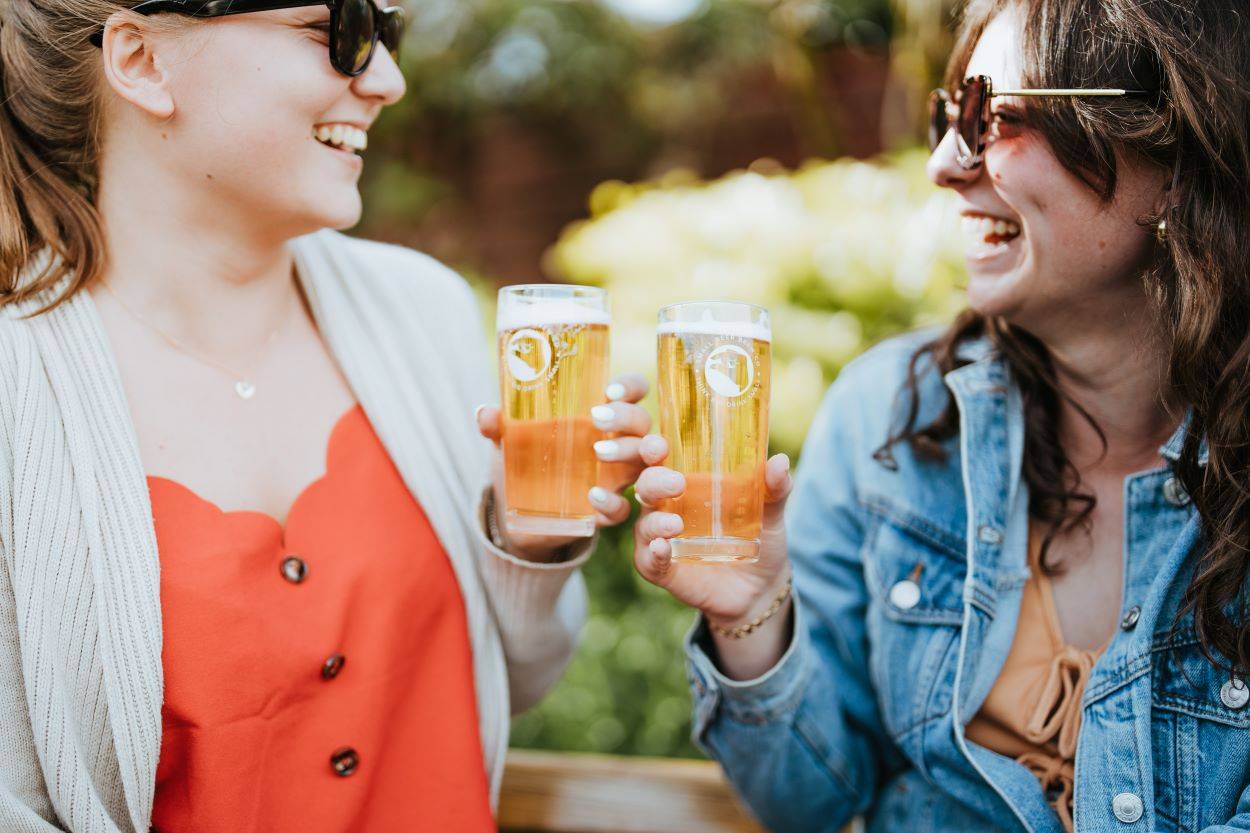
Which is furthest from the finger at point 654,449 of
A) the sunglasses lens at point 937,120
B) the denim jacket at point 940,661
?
the sunglasses lens at point 937,120

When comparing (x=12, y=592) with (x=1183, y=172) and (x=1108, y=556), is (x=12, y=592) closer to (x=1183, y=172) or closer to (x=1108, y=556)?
(x=1108, y=556)

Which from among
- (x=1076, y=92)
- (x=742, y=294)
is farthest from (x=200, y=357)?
(x=742, y=294)

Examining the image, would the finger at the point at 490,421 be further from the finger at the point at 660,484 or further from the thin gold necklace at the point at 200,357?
the thin gold necklace at the point at 200,357

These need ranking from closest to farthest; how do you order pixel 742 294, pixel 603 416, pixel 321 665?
pixel 603 416 → pixel 321 665 → pixel 742 294

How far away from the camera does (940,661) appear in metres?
2.07

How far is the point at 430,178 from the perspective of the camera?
23.8 feet

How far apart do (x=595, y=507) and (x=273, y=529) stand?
1.95 ft

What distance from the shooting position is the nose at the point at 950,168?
2.02 metres

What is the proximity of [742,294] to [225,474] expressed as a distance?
2.23 metres

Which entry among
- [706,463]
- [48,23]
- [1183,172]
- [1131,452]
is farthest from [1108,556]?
[48,23]

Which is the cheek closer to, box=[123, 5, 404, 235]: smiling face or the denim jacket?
box=[123, 5, 404, 235]: smiling face

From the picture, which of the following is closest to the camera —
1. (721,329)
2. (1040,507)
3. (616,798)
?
(721,329)

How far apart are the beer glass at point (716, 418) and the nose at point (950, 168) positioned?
25.5 inches

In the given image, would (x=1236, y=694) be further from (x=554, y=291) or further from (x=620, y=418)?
(x=554, y=291)
